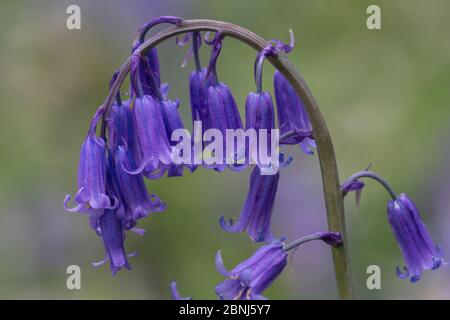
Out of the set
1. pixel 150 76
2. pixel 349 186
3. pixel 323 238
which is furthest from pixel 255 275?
pixel 150 76

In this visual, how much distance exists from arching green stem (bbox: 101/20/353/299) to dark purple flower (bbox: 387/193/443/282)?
16.6 inches

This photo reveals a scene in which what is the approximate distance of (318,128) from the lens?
9.98 feet

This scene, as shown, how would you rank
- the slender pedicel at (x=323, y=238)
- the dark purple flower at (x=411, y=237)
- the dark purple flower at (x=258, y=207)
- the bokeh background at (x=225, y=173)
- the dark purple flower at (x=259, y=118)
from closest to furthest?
1. the slender pedicel at (x=323, y=238)
2. the dark purple flower at (x=259, y=118)
3. the dark purple flower at (x=258, y=207)
4. the dark purple flower at (x=411, y=237)
5. the bokeh background at (x=225, y=173)

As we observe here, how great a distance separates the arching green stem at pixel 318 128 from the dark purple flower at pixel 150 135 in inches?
5.5

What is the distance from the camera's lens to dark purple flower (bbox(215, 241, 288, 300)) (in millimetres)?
3055

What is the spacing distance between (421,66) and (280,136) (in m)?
4.33

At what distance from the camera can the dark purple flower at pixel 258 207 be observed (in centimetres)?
326

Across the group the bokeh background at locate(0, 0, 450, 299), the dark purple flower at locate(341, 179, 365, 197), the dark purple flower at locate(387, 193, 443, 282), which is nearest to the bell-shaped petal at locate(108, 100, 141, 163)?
the dark purple flower at locate(341, 179, 365, 197)

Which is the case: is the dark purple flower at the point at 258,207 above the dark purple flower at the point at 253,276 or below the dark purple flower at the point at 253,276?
above

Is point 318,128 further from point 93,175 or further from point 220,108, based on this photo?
point 93,175

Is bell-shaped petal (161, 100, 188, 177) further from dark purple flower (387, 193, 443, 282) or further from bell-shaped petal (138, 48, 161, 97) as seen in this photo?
→ dark purple flower (387, 193, 443, 282)

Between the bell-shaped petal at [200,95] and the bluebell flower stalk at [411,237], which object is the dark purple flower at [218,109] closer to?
the bell-shaped petal at [200,95]

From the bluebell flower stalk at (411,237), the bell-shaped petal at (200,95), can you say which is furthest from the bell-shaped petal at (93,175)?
the bluebell flower stalk at (411,237)
